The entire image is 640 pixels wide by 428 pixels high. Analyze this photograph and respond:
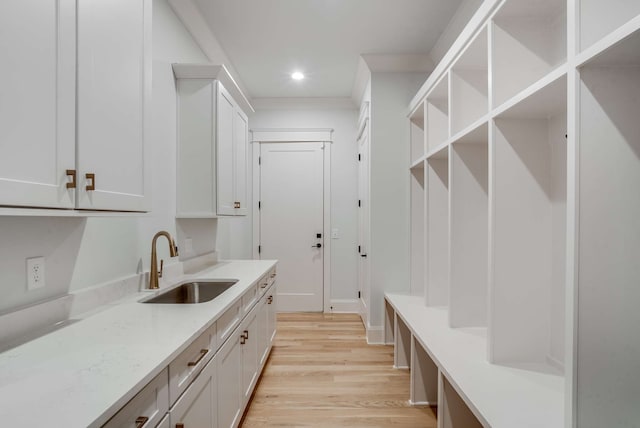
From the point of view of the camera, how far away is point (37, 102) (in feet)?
3.09

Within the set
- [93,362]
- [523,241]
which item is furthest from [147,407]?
[523,241]

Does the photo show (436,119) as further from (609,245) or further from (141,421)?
(141,421)

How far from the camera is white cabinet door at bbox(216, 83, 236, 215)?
8.46ft

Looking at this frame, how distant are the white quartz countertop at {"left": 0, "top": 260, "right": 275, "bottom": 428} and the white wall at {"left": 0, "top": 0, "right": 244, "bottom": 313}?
0.20 m

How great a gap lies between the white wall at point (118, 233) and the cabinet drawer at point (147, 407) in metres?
0.64

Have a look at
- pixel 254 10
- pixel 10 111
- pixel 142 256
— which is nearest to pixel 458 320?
pixel 142 256

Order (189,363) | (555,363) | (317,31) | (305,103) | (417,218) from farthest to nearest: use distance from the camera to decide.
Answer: (305,103)
(417,218)
(317,31)
(555,363)
(189,363)

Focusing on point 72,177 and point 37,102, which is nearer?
point 37,102

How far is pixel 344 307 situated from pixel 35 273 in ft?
12.2

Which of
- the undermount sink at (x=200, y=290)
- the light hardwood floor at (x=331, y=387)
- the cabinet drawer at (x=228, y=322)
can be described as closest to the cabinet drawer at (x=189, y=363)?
the cabinet drawer at (x=228, y=322)

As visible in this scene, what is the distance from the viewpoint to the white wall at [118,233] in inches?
47.8

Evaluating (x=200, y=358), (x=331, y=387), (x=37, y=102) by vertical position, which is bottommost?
(x=331, y=387)

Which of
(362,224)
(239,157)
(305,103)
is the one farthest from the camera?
(305,103)

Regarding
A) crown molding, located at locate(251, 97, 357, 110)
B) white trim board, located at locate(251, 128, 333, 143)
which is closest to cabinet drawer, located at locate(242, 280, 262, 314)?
white trim board, located at locate(251, 128, 333, 143)
